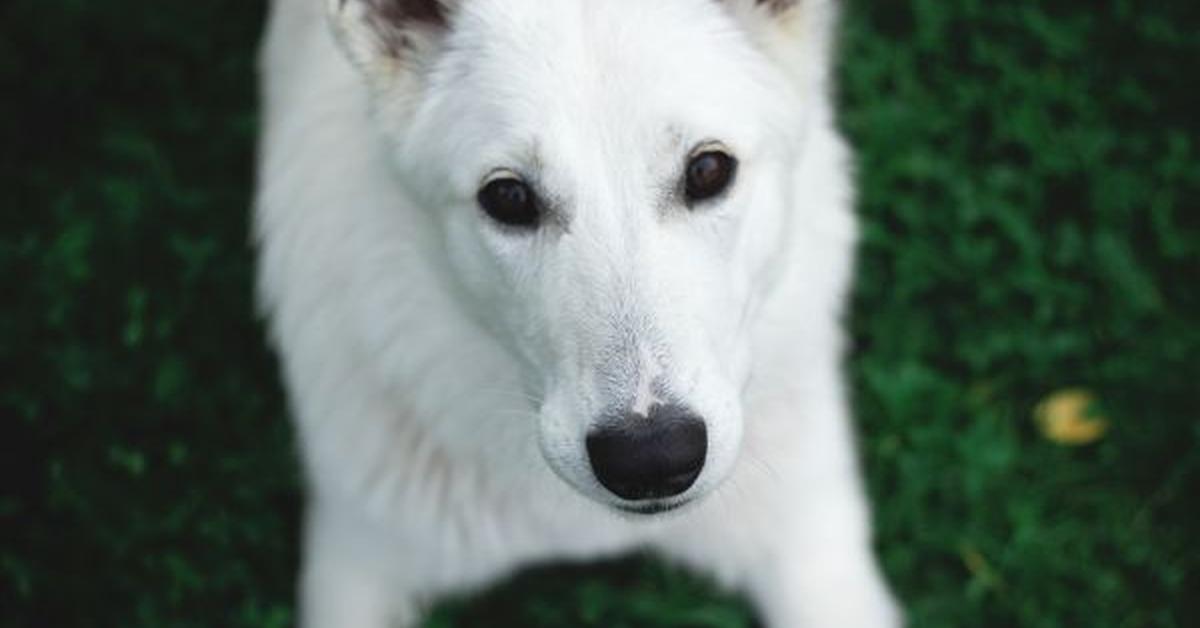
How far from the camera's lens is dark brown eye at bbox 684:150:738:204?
108 inches

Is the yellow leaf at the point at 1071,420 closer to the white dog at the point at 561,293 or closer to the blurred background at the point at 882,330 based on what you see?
the blurred background at the point at 882,330

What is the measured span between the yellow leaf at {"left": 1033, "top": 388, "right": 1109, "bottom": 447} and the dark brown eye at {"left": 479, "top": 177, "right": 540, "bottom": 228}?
6.96ft

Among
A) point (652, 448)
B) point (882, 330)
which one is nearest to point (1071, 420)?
point (882, 330)

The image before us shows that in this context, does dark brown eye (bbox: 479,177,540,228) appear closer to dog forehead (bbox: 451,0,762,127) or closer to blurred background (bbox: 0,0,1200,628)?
dog forehead (bbox: 451,0,762,127)

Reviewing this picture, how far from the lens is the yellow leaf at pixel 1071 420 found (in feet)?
13.7

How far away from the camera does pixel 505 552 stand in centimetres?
354

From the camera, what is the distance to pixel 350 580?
11.8 feet

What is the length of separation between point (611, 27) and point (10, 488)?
2.42 m

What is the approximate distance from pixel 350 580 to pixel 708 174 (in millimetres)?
1549

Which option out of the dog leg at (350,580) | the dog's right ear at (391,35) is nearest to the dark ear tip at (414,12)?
the dog's right ear at (391,35)

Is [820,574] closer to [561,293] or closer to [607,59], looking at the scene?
[561,293]

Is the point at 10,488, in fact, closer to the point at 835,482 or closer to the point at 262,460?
the point at 262,460

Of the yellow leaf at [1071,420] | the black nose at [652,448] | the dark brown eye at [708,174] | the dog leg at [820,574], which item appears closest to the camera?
the black nose at [652,448]

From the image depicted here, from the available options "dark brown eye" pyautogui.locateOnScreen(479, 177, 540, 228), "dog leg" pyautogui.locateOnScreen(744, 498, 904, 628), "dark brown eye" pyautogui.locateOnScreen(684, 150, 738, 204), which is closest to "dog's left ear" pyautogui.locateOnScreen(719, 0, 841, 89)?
"dark brown eye" pyautogui.locateOnScreen(684, 150, 738, 204)
